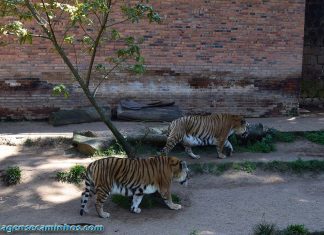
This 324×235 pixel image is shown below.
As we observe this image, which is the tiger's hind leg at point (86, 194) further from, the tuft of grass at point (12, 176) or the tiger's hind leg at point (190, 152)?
the tiger's hind leg at point (190, 152)

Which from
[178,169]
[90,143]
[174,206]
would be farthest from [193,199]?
[90,143]

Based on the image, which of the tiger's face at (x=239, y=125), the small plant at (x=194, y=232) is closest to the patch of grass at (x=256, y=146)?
the tiger's face at (x=239, y=125)

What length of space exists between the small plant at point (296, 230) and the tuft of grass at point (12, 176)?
5.12m

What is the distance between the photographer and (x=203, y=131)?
11.3m

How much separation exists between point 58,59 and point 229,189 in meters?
6.20

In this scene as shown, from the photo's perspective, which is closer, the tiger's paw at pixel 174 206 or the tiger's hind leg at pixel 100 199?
the tiger's hind leg at pixel 100 199

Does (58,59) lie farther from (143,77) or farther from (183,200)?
(183,200)

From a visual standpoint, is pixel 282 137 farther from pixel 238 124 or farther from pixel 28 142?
pixel 28 142

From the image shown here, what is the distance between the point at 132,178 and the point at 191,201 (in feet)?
4.75

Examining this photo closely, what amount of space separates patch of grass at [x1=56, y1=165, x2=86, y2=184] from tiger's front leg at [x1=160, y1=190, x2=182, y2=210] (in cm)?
204

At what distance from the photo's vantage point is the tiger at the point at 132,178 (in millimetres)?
8266

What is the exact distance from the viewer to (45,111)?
1368 cm

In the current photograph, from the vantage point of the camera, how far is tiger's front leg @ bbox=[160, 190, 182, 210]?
8.58 metres

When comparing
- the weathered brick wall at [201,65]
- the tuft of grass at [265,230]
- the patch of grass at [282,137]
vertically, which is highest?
the weathered brick wall at [201,65]
